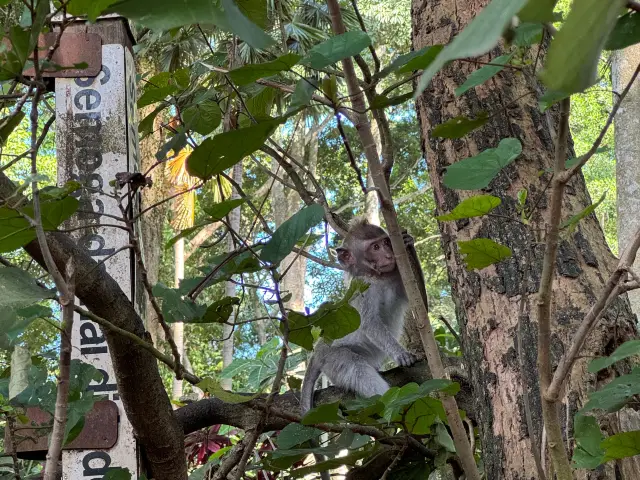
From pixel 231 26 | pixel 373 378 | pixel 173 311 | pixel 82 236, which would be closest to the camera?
pixel 231 26

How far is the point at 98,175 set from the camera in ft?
7.66

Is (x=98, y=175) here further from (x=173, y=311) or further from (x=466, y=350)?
(x=466, y=350)

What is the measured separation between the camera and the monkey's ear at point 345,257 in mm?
3813

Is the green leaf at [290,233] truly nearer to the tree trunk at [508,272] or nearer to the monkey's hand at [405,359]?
the tree trunk at [508,272]

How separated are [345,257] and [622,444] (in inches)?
110

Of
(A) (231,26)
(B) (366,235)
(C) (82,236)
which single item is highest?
(B) (366,235)

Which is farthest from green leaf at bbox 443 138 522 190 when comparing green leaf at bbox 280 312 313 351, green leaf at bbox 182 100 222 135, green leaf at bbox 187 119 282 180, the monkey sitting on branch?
the monkey sitting on branch

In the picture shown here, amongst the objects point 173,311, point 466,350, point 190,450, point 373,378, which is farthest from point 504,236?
point 190,450

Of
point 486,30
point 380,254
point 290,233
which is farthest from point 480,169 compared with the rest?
point 380,254

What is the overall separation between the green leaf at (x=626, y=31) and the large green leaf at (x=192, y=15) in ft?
1.44

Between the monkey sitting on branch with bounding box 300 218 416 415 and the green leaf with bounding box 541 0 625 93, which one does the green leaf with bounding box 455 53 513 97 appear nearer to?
the green leaf with bounding box 541 0 625 93

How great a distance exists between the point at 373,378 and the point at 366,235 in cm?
75

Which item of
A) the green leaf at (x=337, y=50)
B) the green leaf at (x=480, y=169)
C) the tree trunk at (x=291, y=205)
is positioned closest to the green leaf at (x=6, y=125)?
the green leaf at (x=337, y=50)

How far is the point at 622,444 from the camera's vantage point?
1.06 metres
